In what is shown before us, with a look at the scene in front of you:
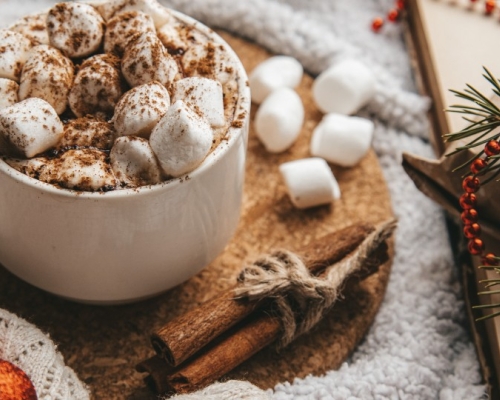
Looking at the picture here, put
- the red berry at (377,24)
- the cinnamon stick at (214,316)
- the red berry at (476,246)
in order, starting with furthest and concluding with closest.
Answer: the red berry at (377,24) → the red berry at (476,246) → the cinnamon stick at (214,316)

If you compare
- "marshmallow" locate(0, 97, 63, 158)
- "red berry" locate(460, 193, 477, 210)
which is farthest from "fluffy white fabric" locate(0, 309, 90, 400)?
"red berry" locate(460, 193, 477, 210)

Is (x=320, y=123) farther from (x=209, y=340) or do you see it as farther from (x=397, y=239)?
(x=209, y=340)

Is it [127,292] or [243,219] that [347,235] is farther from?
[127,292]

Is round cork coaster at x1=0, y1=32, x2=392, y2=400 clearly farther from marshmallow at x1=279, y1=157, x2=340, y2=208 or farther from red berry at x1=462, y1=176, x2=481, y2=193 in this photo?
red berry at x1=462, y1=176, x2=481, y2=193

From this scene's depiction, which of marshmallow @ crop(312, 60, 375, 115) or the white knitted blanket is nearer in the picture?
the white knitted blanket

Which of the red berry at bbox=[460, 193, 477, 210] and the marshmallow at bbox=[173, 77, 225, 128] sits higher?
the marshmallow at bbox=[173, 77, 225, 128]

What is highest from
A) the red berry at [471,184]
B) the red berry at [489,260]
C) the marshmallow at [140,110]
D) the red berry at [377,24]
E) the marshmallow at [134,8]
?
the red berry at [377,24]

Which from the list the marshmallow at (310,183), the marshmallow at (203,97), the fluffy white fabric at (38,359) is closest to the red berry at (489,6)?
the marshmallow at (310,183)

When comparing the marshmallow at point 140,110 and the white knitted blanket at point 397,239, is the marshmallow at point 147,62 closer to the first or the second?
the marshmallow at point 140,110
